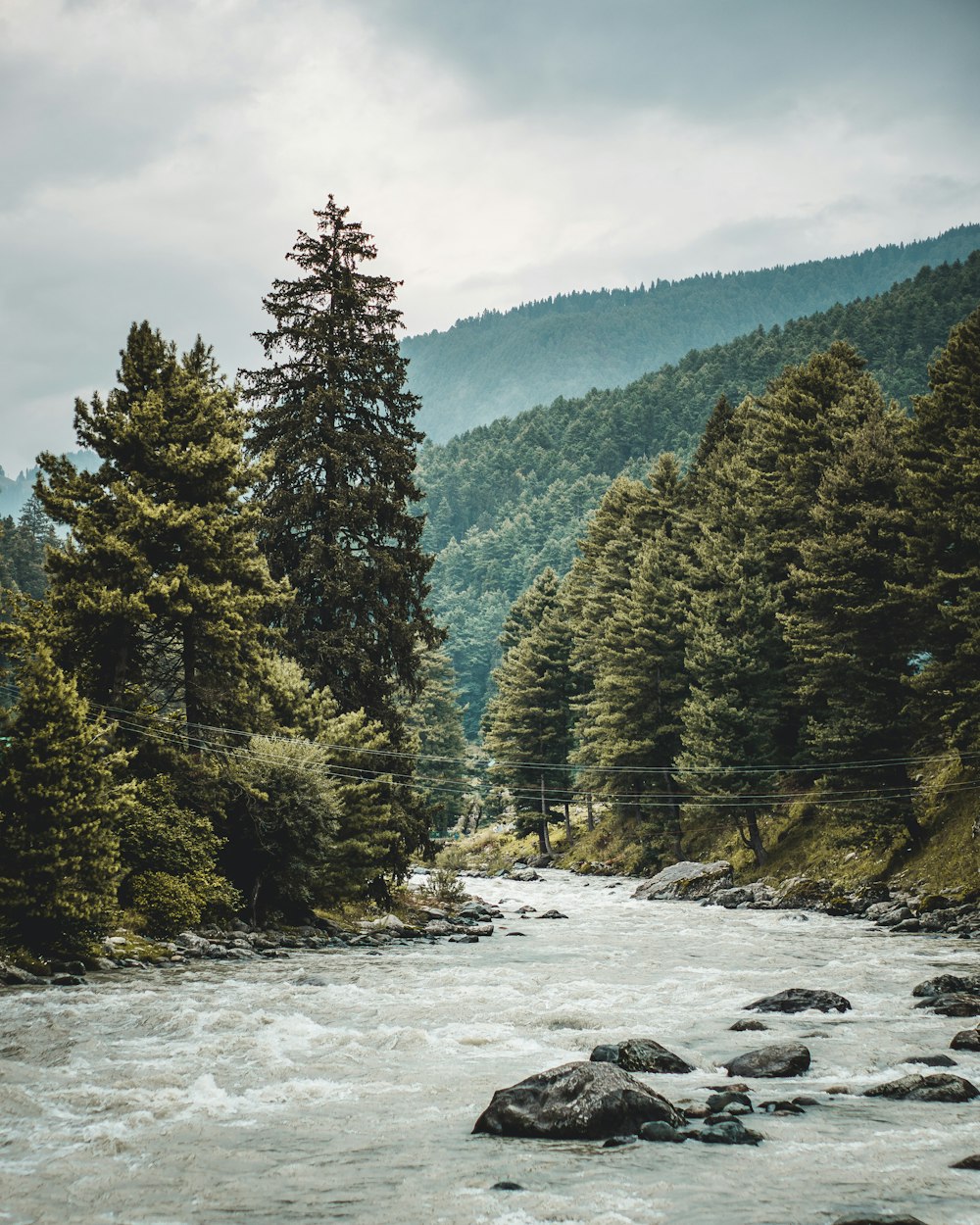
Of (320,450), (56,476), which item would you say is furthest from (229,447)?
(320,450)

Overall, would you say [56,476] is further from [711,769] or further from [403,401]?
[711,769]

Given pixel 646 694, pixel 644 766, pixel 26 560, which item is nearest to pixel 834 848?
pixel 644 766

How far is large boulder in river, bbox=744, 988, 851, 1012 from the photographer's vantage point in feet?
55.1

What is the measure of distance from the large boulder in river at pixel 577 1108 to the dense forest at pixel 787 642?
76.5ft

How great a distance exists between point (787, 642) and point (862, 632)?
296 inches

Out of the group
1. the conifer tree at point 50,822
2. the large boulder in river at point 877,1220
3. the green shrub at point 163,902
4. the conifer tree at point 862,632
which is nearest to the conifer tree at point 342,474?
the green shrub at point 163,902

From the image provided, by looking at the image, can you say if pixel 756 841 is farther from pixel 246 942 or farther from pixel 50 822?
pixel 50 822

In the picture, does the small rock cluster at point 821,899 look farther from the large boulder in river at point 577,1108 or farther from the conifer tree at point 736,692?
the large boulder in river at point 577,1108

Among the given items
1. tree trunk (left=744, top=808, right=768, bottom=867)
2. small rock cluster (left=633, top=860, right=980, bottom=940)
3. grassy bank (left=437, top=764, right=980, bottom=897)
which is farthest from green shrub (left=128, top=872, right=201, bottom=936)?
tree trunk (left=744, top=808, right=768, bottom=867)

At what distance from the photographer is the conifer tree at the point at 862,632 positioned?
34.3 meters

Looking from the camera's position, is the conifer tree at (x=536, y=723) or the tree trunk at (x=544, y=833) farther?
the conifer tree at (x=536, y=723)

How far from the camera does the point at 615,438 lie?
18212 cm

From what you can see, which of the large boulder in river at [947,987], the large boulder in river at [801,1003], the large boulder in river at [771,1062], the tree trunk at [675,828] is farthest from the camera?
the tree trunk at [675,828]

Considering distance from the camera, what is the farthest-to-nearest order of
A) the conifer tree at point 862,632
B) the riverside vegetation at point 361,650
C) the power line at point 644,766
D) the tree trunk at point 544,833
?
the tree trunk at point 544,833 → the conifer tree at point 862,632 → the power line at point 644,766 → the riverside vegetation at point 361,650
